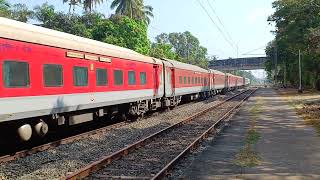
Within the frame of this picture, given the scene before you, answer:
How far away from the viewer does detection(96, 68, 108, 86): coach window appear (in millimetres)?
17281

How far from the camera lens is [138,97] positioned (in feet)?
75.0

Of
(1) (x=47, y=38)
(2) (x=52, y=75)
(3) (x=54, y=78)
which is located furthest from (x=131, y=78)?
(1) (x=47, y=38)

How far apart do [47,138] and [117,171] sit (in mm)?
6309

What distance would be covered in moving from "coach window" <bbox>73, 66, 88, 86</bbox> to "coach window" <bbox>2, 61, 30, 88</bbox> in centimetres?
299

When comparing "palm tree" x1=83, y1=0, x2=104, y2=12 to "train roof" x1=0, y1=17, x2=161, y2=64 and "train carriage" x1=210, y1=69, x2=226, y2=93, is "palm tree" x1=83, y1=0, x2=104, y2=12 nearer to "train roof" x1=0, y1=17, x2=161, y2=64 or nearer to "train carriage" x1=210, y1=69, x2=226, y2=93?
"train carriage" x1=210, y1=69, x2=226, y2=93

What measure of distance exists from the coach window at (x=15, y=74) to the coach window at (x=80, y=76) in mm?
2987

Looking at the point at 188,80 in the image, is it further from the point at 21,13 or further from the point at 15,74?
the point at 21,13

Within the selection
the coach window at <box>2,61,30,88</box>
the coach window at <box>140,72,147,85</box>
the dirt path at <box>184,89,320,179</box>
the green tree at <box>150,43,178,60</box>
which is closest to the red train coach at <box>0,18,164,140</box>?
the coach window at <box>2,61,30,88</box>

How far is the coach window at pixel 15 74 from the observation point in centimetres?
1148

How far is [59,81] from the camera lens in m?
14.2

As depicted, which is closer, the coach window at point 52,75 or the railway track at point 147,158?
the railway track at point 147,158

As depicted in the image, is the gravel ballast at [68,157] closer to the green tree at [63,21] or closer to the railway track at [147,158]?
the railway track at [147,158]

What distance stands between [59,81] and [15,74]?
2.43m

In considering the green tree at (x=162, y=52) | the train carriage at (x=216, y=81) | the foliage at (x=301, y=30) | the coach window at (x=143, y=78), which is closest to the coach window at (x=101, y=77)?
the coach window at (x=143, y=78)
